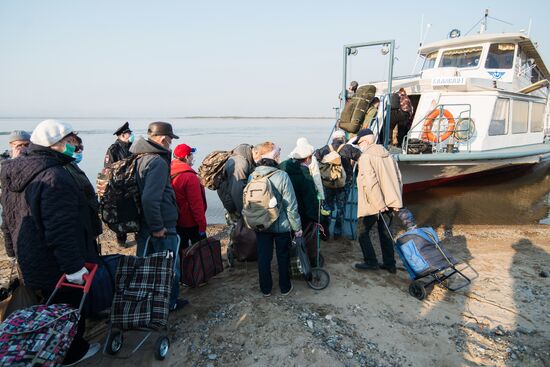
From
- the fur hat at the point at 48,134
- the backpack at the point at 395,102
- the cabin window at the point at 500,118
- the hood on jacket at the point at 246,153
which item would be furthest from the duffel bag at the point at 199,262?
the cabin window at the point at 500,118

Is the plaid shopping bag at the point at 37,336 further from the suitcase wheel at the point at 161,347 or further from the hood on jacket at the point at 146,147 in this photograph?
the hood on jacket at the point at 146,147

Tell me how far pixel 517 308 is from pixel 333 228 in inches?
97.8

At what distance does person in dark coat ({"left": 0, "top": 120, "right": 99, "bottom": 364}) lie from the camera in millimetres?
2033

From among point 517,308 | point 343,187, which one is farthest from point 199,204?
point 517,308

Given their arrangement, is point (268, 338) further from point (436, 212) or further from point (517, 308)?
point (436, 212)

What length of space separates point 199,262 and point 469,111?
23.8ft

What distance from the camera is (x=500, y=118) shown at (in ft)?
27.7

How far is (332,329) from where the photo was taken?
283 cm

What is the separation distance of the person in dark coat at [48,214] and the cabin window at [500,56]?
11313 millimetres

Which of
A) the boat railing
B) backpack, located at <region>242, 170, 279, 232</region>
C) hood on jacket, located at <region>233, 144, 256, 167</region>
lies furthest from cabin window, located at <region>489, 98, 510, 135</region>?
backpack, located at <region>242, 170, 279, 232</region>

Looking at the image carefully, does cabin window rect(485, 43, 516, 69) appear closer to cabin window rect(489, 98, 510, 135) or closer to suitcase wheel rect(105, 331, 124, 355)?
cabin window rect(489, 98, 510, 135)

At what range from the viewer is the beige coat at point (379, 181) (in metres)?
3.66

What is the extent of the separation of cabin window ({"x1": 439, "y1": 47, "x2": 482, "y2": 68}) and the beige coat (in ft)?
27.9

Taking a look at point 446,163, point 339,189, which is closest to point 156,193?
point 339,189
